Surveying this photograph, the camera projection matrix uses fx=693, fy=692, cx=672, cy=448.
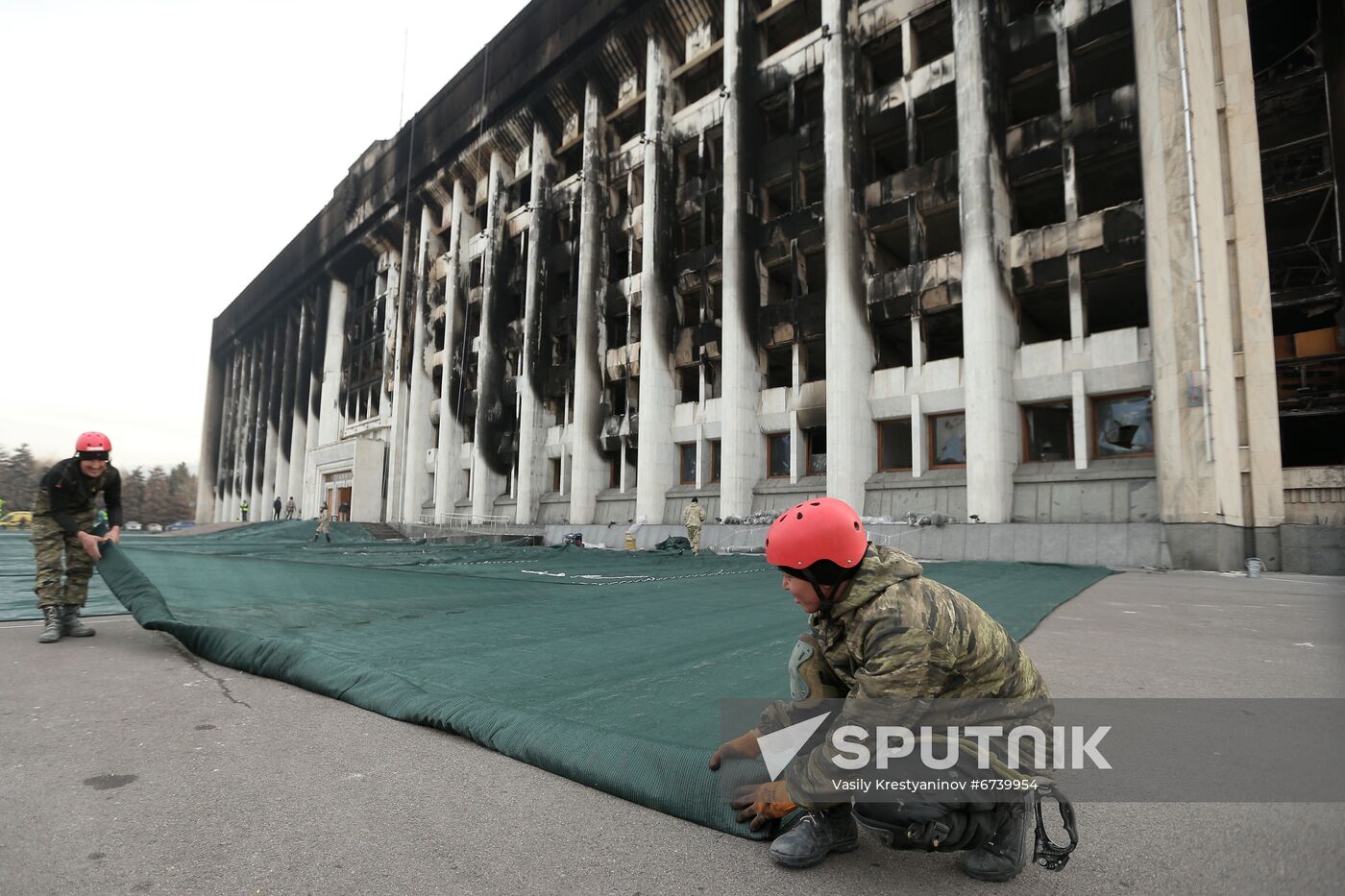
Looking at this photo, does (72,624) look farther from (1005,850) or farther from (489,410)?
(489,410)

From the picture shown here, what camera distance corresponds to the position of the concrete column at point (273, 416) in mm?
57750

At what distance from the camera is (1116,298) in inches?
838

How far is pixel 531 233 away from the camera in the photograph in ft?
113

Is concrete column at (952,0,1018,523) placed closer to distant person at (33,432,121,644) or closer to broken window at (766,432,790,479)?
broken window at (766,432,790,479)

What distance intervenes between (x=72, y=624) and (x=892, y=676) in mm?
7361

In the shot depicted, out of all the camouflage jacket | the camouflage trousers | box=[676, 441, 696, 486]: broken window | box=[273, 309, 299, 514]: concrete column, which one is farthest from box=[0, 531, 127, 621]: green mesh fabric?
box=[273, 309, 299, 514]: concrete column

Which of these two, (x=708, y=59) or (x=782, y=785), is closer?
(x=782, y=785)

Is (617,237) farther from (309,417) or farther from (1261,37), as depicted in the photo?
(309,417)

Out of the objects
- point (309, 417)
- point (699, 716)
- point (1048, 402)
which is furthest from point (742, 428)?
point (309, 417)

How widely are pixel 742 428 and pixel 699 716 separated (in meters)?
21.1

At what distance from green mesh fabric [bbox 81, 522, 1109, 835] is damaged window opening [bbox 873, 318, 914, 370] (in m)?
11.5

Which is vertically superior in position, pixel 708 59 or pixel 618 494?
pixel 708 59

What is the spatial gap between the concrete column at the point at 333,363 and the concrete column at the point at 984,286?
147ft

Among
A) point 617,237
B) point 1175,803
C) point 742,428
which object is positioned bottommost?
point 1175,803
